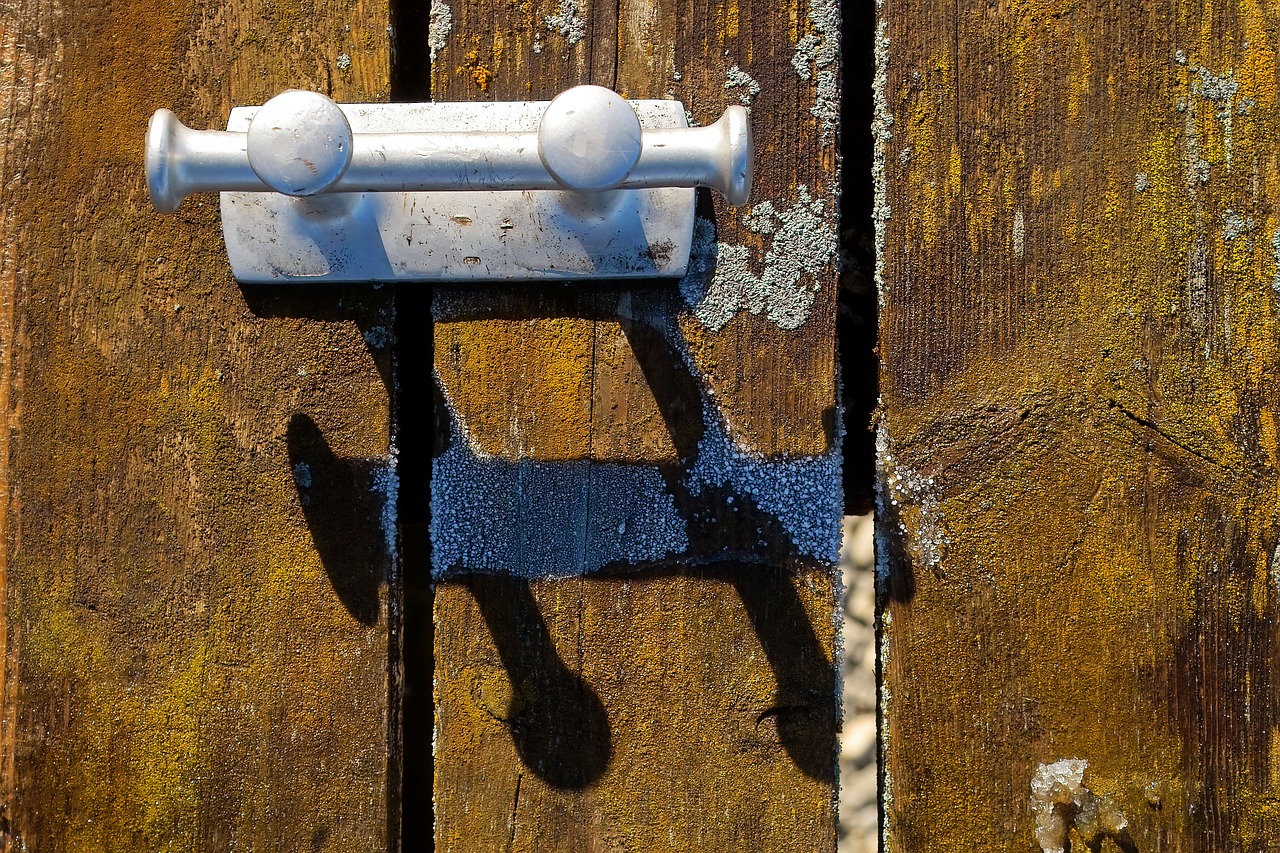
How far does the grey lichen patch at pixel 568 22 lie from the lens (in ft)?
3.07

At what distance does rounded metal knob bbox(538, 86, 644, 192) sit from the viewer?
2.38 ft

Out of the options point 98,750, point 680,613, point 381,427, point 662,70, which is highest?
point 662,70

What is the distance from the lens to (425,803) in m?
1.07

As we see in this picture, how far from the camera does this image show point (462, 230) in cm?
90

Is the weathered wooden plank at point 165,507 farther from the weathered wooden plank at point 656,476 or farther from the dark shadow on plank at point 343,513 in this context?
the weathered wooden plank at point 656,476

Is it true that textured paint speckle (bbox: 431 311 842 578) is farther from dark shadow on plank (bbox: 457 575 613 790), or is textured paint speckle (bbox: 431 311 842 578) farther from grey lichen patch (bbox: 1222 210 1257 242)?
grey lichen patch (bbox: 1222 210 1257 242)

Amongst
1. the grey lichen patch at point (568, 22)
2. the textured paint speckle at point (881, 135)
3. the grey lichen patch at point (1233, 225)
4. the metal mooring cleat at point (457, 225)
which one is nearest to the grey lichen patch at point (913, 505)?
the textured paint speckle at point (881, 135)

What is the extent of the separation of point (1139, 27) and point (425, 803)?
3.88 feet

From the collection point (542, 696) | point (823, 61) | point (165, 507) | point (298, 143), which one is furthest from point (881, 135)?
point (165, 507)

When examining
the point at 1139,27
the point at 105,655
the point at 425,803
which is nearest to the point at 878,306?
the point at 1139,27

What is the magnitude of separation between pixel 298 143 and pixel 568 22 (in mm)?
349

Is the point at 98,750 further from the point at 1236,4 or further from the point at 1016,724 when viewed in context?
the point at 1236,4

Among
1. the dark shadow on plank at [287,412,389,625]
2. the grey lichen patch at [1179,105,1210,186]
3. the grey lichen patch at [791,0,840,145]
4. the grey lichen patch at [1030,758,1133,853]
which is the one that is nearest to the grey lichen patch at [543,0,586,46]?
the grey lichen patch at [791,0,840,145]

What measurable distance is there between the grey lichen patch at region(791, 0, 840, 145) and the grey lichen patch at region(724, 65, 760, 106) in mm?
48
